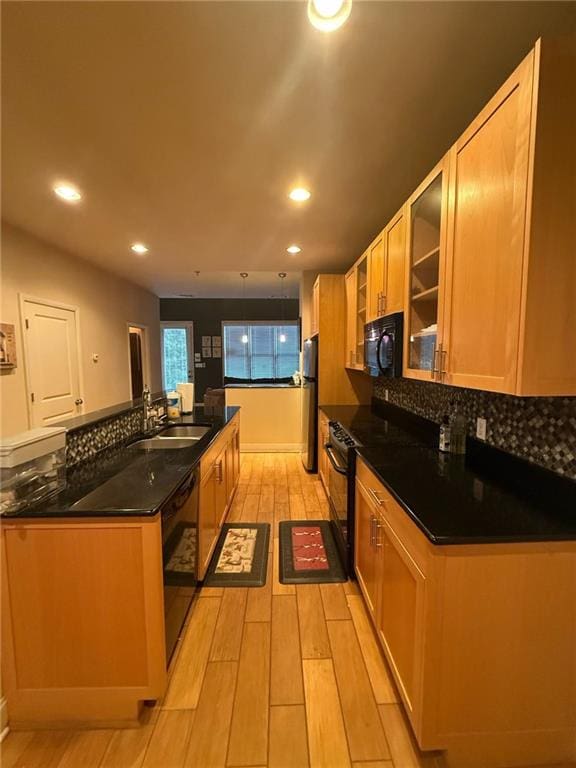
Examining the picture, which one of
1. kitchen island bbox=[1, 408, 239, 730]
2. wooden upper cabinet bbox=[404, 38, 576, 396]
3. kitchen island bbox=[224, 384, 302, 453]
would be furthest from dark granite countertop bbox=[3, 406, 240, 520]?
kitchen island bbox=[224, 384, 302, 453]

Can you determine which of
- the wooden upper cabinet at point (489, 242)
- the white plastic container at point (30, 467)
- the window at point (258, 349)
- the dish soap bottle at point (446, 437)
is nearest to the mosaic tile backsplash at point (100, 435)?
the white plastic container at point (30, 467)

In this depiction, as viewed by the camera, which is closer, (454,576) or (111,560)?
(454,576)

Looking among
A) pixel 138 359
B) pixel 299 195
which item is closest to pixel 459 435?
pixel 299 195

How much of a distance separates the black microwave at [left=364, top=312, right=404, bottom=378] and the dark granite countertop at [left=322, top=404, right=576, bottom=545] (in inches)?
18.9

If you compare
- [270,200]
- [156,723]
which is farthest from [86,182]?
[156,723]

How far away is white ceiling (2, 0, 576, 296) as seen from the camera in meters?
1.17

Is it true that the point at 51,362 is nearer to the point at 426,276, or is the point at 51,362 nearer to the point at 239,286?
the point at 239,286

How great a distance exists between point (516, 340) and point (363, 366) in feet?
6.16

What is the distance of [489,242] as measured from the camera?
4.12 ft

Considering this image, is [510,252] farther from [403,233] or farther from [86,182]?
[86,182]

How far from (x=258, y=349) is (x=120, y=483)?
692cm

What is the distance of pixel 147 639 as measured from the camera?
1.34m

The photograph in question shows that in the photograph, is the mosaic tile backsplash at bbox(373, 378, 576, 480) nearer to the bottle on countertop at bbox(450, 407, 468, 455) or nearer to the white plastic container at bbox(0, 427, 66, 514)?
the bottle on countertop at bbox(450, 407, 468, 455)

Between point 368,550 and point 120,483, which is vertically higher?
point 120,483
